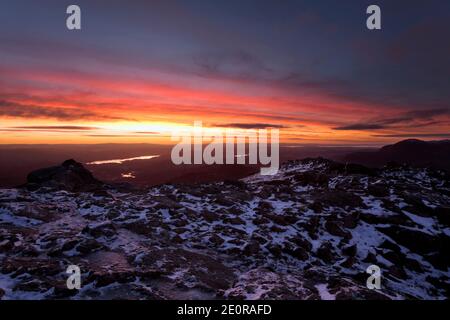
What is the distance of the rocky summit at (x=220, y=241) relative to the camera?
16750mm

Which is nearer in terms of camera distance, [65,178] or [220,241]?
[220,241]

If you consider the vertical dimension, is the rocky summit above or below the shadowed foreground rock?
below

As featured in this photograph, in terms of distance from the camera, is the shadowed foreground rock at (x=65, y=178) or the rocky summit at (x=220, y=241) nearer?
the rocky summit at (x=220, y=241)

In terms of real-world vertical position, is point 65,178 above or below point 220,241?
above

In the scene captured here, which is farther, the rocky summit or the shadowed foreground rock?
the shadowed foreground rock

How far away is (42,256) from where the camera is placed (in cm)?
1950

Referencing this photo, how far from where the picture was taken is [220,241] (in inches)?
1002

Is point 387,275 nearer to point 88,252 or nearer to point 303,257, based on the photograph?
point 303,257

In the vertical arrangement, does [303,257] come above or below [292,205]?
below

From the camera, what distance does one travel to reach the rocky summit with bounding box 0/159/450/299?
16.8m

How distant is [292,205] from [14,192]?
33.8 metres

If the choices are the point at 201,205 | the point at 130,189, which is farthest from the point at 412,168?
the point at 130,189

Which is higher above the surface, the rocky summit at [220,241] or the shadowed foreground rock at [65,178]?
the shadowed foreground rock at [65,178]
